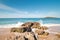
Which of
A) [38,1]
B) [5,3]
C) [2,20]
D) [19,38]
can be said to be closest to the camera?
[19,38]

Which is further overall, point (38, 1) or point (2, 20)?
point (2, 20)

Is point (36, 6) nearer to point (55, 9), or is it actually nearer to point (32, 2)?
point (32, 2)

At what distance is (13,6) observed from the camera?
3.60 meters

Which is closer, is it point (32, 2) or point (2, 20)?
point (32, 2)

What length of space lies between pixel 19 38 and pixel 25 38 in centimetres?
7

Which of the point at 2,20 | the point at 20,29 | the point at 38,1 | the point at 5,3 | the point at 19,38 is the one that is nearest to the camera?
the point at 19,38

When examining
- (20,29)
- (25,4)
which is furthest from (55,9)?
(20,29)

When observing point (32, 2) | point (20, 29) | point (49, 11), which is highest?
point (32, 2)

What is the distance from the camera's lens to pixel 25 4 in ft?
11.6

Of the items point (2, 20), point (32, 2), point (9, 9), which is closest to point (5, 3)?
point (9, 9)

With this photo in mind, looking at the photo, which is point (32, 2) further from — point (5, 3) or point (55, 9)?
point (55, 9)

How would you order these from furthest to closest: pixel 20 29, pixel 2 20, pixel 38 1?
pixel 2 20, pixel 38 1, pixel 20 29

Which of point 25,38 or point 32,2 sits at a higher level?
point 32,2

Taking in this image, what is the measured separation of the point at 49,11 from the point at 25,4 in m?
1.33
